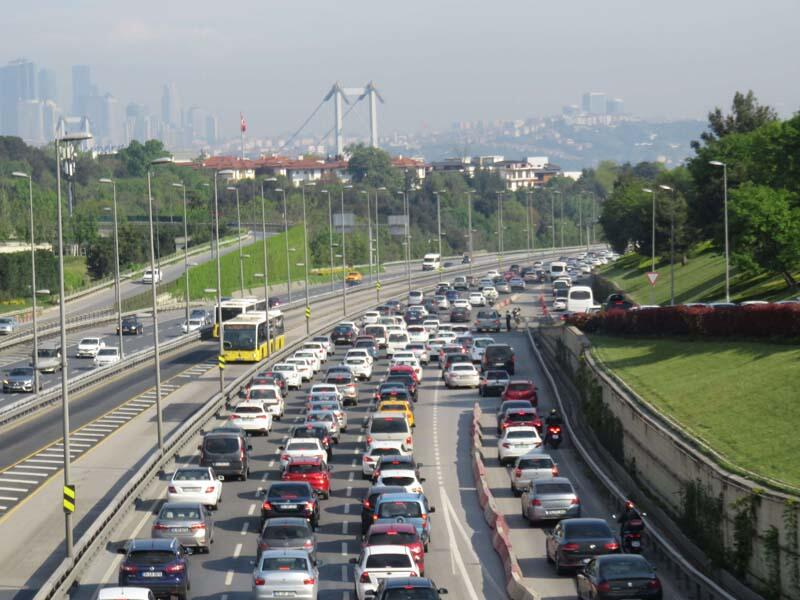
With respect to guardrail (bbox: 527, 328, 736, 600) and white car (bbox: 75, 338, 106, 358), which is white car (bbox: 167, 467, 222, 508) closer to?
guardrail (bbox: 527, 328, 736, 600)

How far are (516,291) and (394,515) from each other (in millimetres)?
101650

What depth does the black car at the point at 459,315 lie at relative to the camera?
337ft

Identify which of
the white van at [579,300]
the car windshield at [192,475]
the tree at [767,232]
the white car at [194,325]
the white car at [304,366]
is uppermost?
the tree at [767,232]

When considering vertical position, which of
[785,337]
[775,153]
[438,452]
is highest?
[775,153]

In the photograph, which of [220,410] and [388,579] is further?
[220,410]

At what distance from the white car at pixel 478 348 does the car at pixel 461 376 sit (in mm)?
5805

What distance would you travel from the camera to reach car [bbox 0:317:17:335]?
321 feet

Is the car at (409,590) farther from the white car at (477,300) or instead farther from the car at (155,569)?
the white car at (477,300)

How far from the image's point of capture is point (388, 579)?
91.5 ft

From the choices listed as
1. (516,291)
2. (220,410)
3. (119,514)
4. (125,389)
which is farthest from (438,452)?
(516,291)

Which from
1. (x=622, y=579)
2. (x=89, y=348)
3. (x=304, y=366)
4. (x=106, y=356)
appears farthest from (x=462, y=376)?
(x=622, y=579)

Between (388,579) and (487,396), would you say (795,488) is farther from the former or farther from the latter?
(487,396)

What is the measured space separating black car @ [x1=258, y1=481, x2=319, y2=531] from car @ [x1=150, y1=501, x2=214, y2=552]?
2.27 metres

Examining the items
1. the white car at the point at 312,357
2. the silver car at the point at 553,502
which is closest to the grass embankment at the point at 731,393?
the silver car at the point at 553,502
